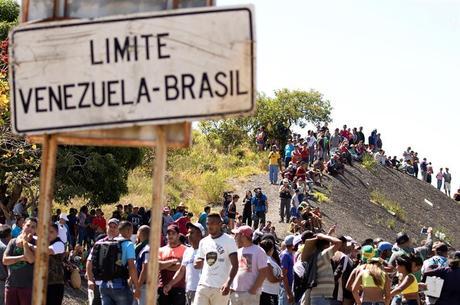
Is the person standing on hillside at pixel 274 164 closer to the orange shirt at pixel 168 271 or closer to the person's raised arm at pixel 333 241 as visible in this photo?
the person's raised arm at pixel 333 241

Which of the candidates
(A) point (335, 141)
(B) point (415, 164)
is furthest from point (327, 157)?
(B) point (415, 164)

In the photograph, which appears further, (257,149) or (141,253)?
(257,149)

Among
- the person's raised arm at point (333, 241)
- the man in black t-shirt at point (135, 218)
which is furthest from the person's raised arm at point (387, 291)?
the man in black t-shirt at point (135, 218)

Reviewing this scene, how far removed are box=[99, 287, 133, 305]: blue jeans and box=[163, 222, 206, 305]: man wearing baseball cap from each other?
0.90 m

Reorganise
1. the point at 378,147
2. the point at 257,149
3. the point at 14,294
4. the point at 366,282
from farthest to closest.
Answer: the point at 378,147 < the point at 257,149 < the point at 366,282 < the point at 14,294

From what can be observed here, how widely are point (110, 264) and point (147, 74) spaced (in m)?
7.03

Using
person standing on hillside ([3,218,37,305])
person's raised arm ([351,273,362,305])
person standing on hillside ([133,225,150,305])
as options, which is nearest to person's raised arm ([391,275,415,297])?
person's raised arm ([351,273,362,305])

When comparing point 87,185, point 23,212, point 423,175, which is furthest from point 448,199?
point 23,212

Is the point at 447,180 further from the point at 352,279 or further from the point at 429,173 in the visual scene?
the point at 352,279

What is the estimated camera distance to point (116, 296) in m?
12.2

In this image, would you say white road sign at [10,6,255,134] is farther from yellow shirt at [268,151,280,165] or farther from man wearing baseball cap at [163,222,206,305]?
yellow shirt at [268,151,280,165]

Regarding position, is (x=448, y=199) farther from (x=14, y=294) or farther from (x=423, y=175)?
(x=14, y=294)

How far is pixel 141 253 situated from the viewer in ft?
43.3

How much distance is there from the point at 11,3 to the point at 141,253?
20.5 m
